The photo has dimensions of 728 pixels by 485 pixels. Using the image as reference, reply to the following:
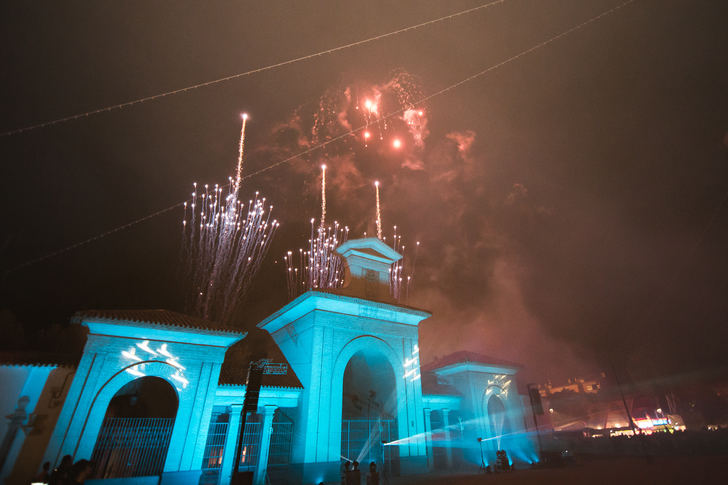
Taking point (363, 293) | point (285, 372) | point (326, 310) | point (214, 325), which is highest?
point (363, 293)

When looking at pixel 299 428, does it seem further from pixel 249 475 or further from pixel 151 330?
pixel 151 330

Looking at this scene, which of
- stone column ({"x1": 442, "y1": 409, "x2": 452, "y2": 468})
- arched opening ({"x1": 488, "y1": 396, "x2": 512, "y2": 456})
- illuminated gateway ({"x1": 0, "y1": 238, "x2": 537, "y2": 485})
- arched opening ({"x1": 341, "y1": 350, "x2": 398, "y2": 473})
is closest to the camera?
illuminated gateway ({"x1": 0, "y1": 238, "x2": 537, "y2": 485})

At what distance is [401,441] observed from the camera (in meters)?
16.5

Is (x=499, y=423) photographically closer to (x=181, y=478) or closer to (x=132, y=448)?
(x=181, y=478)

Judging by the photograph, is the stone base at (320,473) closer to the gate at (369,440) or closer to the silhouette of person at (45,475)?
the gate at (369,440)

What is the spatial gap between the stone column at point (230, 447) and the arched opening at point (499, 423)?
16.3 metres

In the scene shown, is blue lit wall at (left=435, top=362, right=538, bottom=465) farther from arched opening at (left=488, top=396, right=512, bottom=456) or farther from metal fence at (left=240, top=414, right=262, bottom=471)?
metal fence at (left=240, top=414, right=262, bottom=471)

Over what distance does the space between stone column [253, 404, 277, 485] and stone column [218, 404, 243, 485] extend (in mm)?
1030

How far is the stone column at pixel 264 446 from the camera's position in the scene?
13281 millimetres

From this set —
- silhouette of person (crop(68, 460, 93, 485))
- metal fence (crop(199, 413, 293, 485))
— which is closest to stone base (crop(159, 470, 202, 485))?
metal fence (crop(199, 413, 293, 485))

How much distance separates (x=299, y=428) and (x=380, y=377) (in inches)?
231

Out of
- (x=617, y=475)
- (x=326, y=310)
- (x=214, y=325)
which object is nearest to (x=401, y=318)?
(x=326, y=310)

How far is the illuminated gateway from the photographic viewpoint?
11.0 meters

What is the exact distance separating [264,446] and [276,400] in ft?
5.90
